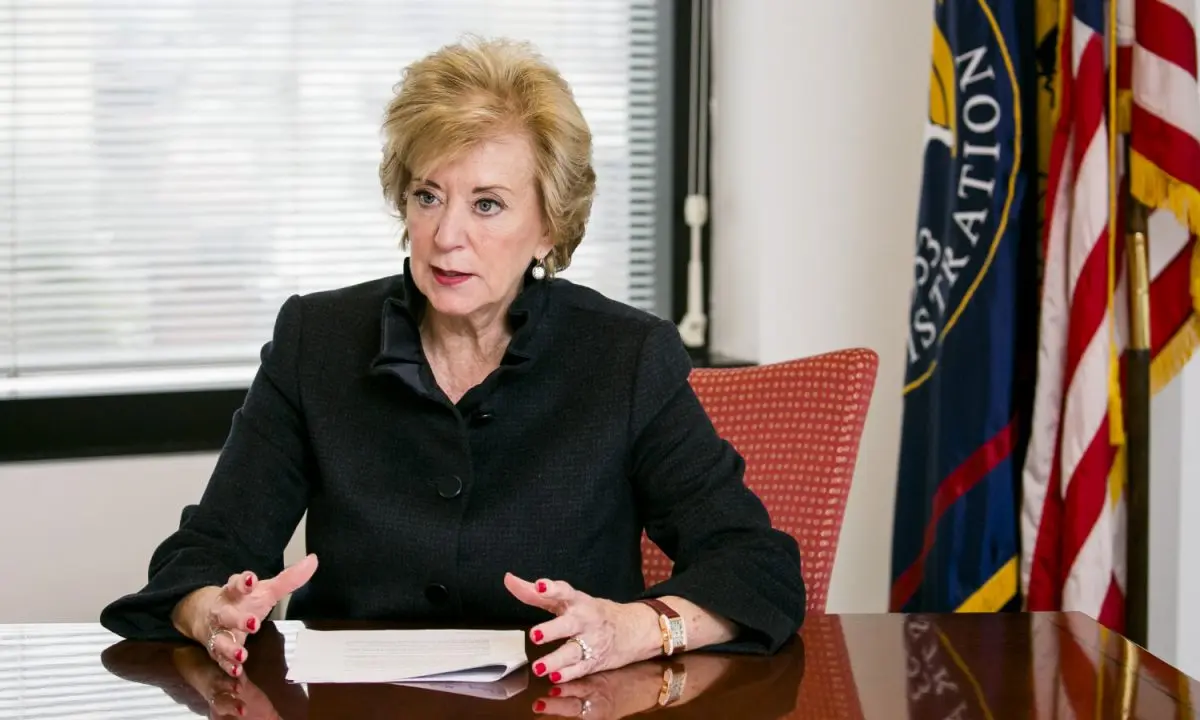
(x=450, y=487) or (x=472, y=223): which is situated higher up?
(x=472, y=223)

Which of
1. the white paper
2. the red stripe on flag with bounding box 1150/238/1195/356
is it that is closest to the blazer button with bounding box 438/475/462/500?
the white paper

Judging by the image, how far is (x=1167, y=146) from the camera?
2398mm

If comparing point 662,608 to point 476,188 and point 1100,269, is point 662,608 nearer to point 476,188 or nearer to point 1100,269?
point 476,188

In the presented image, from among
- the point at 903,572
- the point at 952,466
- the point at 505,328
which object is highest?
the point at 505,328

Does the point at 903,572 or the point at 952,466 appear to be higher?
the point at 952,466

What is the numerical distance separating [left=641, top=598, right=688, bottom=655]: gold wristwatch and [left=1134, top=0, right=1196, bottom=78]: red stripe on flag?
58.7 inches

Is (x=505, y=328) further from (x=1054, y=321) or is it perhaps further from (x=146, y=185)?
(x=146, y=185)

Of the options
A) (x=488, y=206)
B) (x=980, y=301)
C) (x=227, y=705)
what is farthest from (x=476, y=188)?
(x=980, y=301)

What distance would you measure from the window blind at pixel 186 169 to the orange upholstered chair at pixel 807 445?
1093 mm

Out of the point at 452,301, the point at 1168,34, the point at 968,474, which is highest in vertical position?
the point at 1168,34

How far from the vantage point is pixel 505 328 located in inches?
73.4

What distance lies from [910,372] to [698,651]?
145cm

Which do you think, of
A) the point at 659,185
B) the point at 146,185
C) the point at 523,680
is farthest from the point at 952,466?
the point at 146,185

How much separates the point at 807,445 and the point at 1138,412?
842 mm
